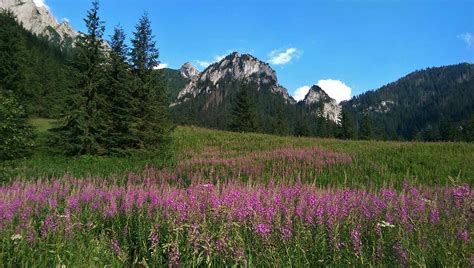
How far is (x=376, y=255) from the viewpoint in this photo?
11.4 ft

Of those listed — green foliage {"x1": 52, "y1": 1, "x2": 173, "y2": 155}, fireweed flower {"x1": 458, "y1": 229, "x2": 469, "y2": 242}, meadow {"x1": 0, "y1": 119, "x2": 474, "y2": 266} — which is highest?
green foliage {"x1": 52, "y1": 1, "x2": 173, "y2": 155}

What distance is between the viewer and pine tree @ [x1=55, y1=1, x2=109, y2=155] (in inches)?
923

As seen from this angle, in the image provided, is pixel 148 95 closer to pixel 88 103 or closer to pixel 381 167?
pixel 88 103

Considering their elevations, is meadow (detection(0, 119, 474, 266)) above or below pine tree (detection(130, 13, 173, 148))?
below

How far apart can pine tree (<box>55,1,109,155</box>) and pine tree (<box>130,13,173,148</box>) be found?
303cm

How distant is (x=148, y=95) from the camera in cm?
2238

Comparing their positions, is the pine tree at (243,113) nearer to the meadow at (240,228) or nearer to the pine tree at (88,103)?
the pine tree at (88,103)

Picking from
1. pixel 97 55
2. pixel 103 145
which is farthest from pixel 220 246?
pixel 97 55

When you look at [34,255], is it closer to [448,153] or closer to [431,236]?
[431,236]

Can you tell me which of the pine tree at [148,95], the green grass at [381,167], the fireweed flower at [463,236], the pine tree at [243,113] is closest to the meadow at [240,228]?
the fireweed flower at [463,236]

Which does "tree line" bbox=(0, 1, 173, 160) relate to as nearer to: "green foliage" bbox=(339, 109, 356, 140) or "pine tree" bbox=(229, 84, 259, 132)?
"pine tree" bbox=(229, 84, 259, 132)

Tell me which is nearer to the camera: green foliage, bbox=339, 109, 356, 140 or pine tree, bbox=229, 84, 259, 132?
pine tree, bbox=229, 84, 259, 132

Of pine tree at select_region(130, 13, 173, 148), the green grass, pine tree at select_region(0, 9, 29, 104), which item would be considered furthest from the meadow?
pine tree at select_region(0, 9, 29, 104)

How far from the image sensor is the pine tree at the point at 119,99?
72.6ft
